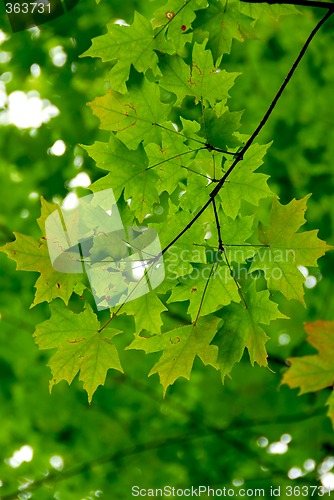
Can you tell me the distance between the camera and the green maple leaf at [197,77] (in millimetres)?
1429

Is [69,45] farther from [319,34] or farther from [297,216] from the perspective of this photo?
[297,216]

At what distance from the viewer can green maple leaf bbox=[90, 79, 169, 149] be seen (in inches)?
56.7

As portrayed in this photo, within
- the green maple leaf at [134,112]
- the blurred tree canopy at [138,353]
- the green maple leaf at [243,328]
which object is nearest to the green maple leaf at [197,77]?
the green maple leaf at [134,112]

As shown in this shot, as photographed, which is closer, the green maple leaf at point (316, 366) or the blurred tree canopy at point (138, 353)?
the green maple leaf at point (316, 366)

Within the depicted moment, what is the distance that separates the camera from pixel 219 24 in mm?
1557

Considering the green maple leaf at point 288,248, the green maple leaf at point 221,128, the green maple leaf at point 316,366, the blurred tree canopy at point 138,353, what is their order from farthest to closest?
the blurred tree canopy at point 138,353 < the green maple leaf at point 288,248 < the green maple leaf at point 221,128 < the green maple leaf at point 316,366

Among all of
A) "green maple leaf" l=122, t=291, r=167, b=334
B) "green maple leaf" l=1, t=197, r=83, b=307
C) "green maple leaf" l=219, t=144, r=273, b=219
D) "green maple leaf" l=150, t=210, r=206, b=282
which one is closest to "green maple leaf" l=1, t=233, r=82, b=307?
"green maple leaf" l=1, t=197, r=83, b=307

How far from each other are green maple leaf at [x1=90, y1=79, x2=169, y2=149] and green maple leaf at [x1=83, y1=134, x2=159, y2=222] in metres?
0.04

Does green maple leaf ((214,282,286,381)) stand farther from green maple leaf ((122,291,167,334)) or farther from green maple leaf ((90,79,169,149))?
green maple leaf ((90,79,169,149))

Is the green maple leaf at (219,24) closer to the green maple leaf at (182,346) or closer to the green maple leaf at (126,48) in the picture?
the green maple leaf at (126,48)

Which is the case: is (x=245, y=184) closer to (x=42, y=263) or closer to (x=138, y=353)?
(x=42, y=263)

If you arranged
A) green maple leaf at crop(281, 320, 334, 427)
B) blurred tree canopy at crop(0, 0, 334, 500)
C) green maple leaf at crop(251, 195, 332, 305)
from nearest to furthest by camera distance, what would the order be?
green maple leaf at crop(281, 320, 334, 427) → green maple leaf at crop(251, 195, 332, 305) → blurred tree canopy at crop(0, 0, 334, 500)

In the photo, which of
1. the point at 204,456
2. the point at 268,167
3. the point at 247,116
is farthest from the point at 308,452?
the point at 247,116

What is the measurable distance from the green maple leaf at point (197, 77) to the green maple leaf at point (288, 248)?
39cm
